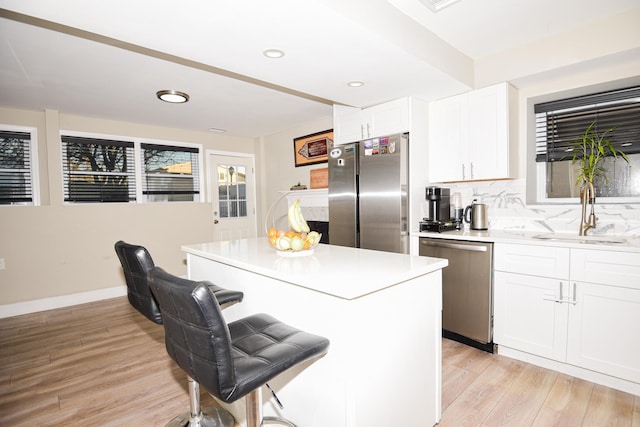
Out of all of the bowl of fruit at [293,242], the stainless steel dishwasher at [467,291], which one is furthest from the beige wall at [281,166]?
the bowl of fruit at [293,242]

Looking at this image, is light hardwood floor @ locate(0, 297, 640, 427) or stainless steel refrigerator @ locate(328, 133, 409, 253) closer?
light hardwood floor @ locate(0, 297, 640, 427)

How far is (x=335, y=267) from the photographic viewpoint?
161 cm

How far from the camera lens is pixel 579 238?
2.47m

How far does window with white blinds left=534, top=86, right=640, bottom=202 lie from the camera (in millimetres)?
2586

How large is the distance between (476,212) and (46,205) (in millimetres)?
4890

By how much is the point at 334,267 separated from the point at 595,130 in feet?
8.87

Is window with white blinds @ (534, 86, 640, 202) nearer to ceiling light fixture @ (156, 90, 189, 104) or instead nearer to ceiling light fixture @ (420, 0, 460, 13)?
ceiling light fixture @ (420, 0, 460, 13)

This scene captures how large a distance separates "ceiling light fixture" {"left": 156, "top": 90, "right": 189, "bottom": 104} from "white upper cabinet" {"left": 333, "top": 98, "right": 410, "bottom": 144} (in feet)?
5.43

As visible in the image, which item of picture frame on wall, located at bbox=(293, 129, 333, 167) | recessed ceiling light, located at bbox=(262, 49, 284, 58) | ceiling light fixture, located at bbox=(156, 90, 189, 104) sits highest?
ceiling light fixture, located at bbox=(156, 90, 189, 104)

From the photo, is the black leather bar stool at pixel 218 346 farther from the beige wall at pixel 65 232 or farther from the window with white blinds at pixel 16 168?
the window with white blinds at pixel 16 168

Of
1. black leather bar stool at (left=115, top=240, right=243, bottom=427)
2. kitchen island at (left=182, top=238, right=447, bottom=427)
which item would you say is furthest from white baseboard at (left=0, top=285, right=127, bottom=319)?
kitchen island at (left=182, top=238, right=447, bottom=427)

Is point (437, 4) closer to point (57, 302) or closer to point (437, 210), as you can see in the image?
point (437, 210)

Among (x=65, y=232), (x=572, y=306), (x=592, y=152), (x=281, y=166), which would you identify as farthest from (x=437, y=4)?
(x=65, y=232)

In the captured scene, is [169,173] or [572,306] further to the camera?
[169,173]
